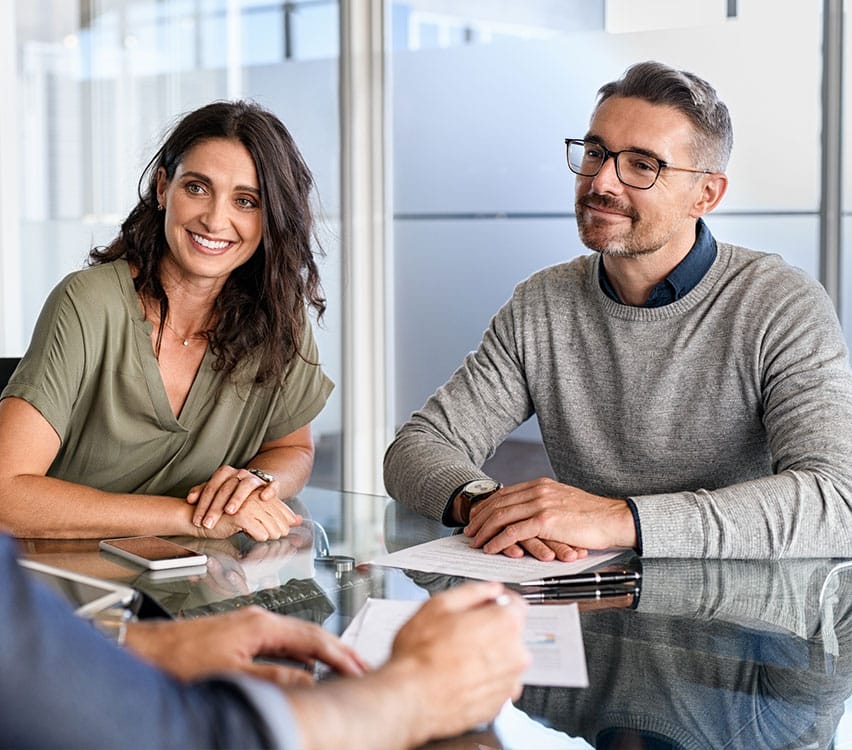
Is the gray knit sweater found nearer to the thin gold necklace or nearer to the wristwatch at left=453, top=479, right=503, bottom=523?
the wristwatch at left=453, top=479, right=503, bottom=523

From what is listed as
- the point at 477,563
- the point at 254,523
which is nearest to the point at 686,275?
the point at 477,563

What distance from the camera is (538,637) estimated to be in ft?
4.45

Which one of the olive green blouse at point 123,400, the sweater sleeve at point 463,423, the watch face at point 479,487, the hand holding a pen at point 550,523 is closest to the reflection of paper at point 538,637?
the hand holding a pen at point 550,523

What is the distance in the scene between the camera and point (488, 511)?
184 cm

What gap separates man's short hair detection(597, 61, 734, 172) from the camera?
2.24 meters

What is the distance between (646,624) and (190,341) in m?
1.18

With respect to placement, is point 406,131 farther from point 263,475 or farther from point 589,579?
point 589,579

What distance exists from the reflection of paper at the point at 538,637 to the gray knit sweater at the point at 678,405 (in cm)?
41

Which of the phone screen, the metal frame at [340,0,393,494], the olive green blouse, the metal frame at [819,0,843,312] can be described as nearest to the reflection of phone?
the phone screen

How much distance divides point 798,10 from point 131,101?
93.7 inches

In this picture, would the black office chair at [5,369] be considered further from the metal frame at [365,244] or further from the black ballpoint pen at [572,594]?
the metal frame at [365,244]

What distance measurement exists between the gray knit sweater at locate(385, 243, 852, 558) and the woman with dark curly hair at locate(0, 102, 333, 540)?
29cm

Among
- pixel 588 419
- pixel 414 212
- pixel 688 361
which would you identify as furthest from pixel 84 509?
pixel 414 212

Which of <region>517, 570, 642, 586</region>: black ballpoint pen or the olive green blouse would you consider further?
the olive green blouse
